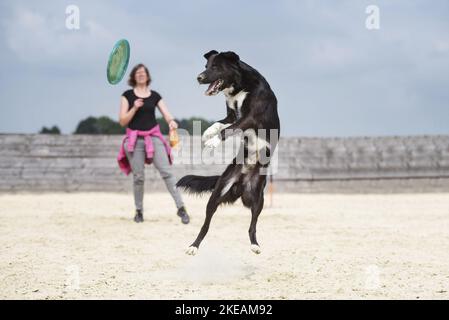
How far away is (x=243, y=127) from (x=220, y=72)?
1.55 feet

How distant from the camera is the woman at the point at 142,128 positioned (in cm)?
952

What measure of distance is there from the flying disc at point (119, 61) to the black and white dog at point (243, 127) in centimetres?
174

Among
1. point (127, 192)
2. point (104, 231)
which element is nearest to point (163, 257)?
point (104, 231)

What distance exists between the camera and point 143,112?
956cm

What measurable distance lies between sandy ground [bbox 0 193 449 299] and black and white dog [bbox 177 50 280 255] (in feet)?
2.58

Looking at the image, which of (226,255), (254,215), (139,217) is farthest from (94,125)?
(254,215)

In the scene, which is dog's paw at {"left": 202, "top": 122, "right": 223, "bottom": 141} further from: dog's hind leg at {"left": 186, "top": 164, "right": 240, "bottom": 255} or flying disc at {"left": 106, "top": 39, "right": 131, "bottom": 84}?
flying disc at {"left": 106, "top": 39, "right": 131, "bottom": 84}

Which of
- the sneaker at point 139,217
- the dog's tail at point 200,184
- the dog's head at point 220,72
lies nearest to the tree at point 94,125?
the sneaker at point 139,217

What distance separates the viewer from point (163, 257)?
7137 millimetres

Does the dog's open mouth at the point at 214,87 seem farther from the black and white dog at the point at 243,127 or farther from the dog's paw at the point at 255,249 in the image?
the dog's paw at the point at 255,249

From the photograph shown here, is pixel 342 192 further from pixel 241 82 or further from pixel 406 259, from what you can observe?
pixel 241 82

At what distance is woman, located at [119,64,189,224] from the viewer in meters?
9.52

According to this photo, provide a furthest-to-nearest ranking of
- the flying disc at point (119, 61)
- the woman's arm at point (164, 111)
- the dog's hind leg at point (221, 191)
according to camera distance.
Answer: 1. the woman's arm at point (164, 111)
2. the flying disc at point (119, 61)
3. the dog's hind leg at point (221, 191)

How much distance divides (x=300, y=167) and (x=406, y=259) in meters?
11.2
